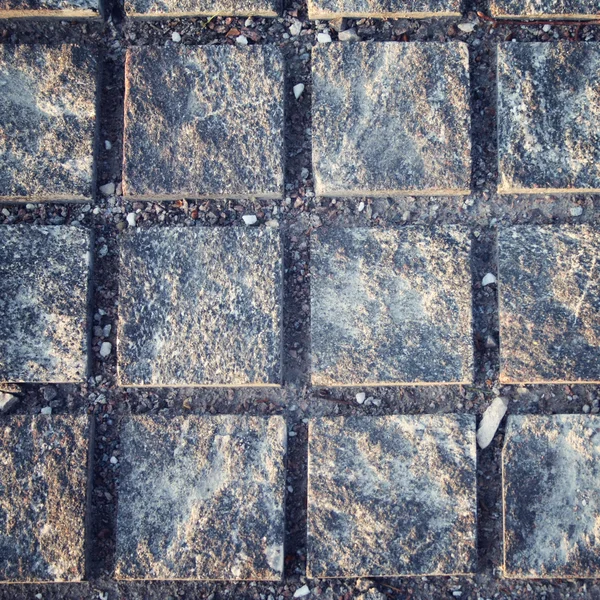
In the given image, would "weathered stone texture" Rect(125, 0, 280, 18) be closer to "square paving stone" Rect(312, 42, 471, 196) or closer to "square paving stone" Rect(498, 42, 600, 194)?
"square paving stone" Rect(312, 42, 471, 196)

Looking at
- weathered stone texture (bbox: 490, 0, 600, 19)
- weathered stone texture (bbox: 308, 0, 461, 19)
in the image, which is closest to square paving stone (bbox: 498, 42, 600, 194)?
weathered stone texture (bbox: 490, 0, 600, 19)

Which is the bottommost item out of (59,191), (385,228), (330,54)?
(385,228)

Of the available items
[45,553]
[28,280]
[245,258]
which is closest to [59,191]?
[28,280]

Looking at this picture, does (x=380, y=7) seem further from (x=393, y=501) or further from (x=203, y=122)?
(x=393, y=501)

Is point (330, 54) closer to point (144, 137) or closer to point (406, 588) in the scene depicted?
point (144, 137)

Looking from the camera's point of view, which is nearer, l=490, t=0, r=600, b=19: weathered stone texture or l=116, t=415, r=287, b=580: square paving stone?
l=116, t=415, r=287, b=580: square paving stone
